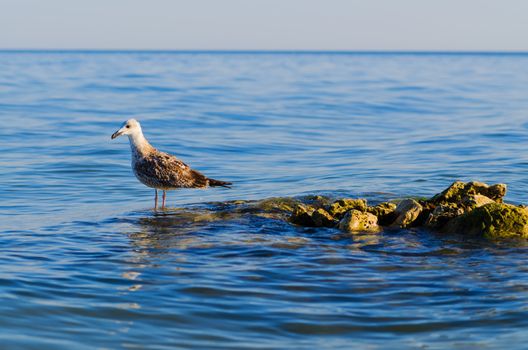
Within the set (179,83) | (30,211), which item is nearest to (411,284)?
(30,211)

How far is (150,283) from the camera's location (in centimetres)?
866

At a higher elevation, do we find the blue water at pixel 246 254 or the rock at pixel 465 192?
the rock at pixel 465 192

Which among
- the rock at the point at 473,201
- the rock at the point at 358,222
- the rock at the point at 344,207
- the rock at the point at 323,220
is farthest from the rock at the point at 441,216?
the rock at the point at 323,220

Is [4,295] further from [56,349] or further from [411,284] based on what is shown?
[411,284]

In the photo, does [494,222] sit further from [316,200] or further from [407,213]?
[316,200]

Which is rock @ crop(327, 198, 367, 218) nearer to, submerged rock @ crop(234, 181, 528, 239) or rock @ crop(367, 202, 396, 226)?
submerged rock @ crop(234, 181, 528, 239)

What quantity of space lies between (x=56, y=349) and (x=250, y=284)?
242cm

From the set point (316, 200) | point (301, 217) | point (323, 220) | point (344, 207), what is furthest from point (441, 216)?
point (316, 200)

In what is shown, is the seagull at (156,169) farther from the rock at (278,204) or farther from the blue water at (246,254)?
the rock at (278,204)

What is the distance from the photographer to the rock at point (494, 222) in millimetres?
10633

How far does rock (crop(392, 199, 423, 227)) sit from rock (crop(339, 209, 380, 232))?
34cm

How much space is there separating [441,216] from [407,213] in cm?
46

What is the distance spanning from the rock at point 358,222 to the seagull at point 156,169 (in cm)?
343

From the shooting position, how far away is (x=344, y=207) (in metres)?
11.8
